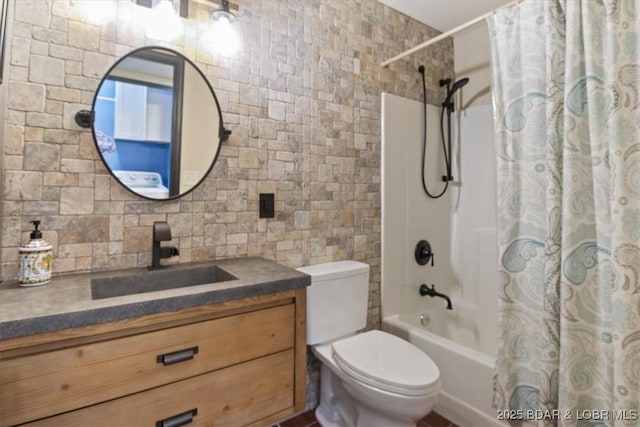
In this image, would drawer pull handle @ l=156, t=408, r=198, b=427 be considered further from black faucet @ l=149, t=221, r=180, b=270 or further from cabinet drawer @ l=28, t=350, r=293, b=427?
black faucet @ l=149, t=221, r=180, b=270

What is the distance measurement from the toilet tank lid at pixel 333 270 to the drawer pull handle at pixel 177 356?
685mm

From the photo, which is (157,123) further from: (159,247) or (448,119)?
(448,119)

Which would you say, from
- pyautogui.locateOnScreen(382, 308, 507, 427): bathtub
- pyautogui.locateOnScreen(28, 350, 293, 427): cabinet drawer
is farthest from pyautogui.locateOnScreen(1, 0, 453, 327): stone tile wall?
pyautogui.locateOnScreen(28, 350, 293, 427): cabinet drawer

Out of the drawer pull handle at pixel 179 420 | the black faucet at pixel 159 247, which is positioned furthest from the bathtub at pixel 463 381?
the black faucet at pixel 159 247

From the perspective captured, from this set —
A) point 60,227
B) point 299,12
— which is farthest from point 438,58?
point 60,227

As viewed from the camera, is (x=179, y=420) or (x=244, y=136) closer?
(x=179, y=420)

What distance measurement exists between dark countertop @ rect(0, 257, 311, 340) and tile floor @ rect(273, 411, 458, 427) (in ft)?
3.17

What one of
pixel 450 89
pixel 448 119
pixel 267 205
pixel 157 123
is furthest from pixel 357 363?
pixel 450 89

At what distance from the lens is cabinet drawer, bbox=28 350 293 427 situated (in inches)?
36.8

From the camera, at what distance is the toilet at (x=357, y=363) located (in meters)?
1.29

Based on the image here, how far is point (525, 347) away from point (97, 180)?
1945 mm

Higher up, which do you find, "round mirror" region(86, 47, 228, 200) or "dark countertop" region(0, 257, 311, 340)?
"round mirror" region(86, 47, 228, 200)

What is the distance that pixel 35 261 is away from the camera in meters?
1.09

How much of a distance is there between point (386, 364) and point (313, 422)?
68 centimetres
